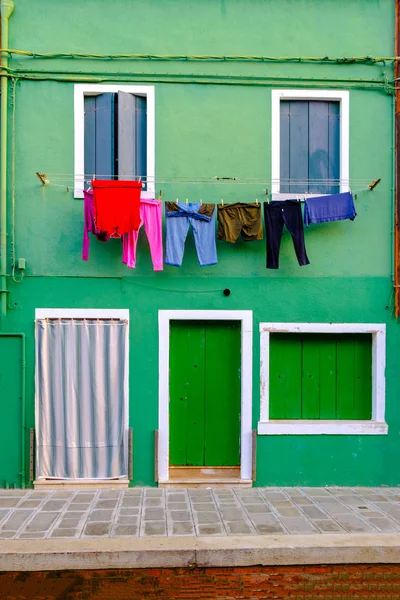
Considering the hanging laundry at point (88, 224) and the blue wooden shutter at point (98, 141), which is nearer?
the hanging laundry at point (88, 224)

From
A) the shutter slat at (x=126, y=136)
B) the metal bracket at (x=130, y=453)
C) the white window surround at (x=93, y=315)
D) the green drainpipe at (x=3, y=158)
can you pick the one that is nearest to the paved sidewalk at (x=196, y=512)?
the white window surround at (x=93, y=315)

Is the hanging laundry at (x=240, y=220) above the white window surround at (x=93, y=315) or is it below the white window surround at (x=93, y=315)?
above

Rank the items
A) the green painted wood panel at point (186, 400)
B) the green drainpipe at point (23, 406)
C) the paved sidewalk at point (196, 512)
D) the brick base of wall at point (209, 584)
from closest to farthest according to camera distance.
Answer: the brick base of wall at point (209, 584), the paved sidewalk at point (196, 512), the green drainpipe at point (23, 406), the green painted wood panel at point (186, 400)

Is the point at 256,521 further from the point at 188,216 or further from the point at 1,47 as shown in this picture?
the point at 1,47

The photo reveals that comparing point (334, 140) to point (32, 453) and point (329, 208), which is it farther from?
point (32, 453)

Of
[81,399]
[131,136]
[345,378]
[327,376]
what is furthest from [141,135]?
[345,378]

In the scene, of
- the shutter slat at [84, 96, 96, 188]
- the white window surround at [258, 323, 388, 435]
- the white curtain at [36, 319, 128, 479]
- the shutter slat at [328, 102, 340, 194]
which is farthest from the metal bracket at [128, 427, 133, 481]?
the shutter slat at [328, 102, 340, 194]

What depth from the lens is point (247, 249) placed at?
8.23 meters

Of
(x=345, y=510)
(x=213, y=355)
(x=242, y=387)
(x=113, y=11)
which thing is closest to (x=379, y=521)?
(x=345, y=510)

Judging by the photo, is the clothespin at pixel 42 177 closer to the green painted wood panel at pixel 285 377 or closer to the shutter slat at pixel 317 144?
the shutter slat at pixel 317 144

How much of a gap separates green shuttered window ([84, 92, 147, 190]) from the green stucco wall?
276 mm

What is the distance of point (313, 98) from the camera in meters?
8.32

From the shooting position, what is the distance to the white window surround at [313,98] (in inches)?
324

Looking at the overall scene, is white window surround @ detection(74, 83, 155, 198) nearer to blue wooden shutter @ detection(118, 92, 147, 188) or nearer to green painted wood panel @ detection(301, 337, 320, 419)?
blue wooden shutter @ detection(118, 92, 147, 188)
